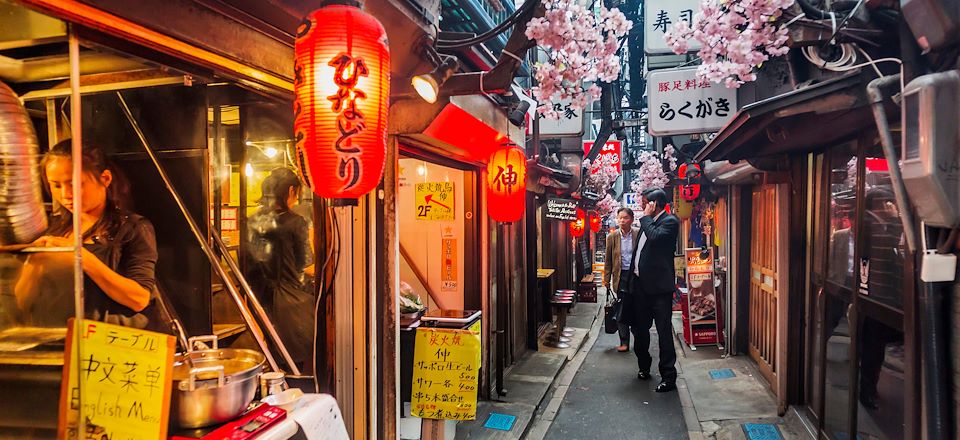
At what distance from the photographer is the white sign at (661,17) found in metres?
10.0

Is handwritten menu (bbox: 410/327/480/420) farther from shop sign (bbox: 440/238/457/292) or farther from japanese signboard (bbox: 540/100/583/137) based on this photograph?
japanese signboard (bbox: 540/100/583/137)

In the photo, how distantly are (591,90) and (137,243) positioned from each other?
8.62m

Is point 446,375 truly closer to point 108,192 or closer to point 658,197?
point 108,192

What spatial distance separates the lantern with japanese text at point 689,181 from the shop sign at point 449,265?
8328 mm

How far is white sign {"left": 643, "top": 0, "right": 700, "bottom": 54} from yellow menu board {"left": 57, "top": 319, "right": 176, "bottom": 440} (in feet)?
32.5

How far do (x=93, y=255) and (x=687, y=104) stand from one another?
29.5 ft

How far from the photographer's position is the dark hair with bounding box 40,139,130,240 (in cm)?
283

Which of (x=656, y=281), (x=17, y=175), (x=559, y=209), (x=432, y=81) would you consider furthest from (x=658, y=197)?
(x=17, y=175)

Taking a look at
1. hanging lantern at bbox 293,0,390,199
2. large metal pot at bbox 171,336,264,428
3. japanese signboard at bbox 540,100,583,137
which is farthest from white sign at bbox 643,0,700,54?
large metal pot at bbox 171,336,264,428

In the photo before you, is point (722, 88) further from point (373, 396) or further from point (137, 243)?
point (137, 243)

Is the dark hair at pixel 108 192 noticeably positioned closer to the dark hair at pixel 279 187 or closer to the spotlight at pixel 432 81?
the dark hair at pixel 279 187

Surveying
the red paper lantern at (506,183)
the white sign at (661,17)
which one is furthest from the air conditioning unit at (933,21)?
the white sign at (661,17)

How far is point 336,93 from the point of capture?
10.4 ft

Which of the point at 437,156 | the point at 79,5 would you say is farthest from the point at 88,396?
the point at 437,156
